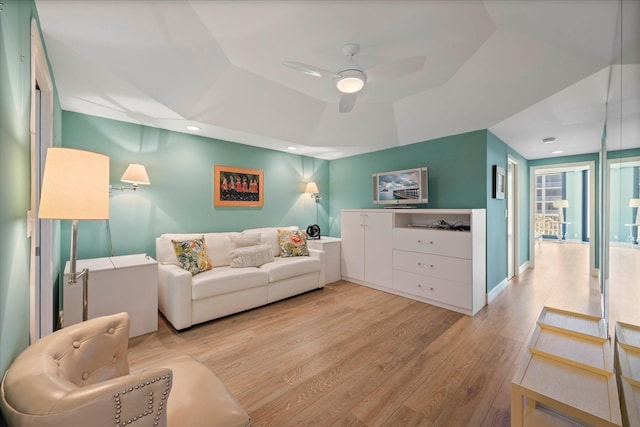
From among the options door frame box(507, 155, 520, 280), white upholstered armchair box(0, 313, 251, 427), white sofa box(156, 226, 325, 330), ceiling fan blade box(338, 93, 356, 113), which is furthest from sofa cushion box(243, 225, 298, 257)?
door frame box(507, 155, 520, 280)

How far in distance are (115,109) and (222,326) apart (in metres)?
2.62

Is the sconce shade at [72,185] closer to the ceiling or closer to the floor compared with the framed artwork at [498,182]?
closer to the floor

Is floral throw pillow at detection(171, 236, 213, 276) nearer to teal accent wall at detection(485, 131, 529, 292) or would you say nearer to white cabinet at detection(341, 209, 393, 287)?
white cabinet at detection(341, 209, 393, 287)

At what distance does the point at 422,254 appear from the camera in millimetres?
3441

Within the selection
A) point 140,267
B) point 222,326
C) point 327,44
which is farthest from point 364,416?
point 327,44

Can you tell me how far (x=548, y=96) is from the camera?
2.52 meters

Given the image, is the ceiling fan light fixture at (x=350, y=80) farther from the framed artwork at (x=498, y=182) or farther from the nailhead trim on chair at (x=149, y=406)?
the framed artwork at (x=498, y=182)

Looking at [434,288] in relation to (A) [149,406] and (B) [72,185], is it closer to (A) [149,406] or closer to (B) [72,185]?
(A) [149,406]

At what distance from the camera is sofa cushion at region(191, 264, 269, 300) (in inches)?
107

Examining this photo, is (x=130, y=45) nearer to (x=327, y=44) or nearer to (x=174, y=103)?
(x=174, y=103)

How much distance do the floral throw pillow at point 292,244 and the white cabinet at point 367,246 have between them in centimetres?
80

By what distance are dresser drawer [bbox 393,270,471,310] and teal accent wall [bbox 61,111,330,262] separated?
2.28m

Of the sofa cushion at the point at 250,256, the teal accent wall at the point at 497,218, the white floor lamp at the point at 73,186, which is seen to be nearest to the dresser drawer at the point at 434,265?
the teal accent wall at the point at 497,218

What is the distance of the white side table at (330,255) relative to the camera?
4.32 m
